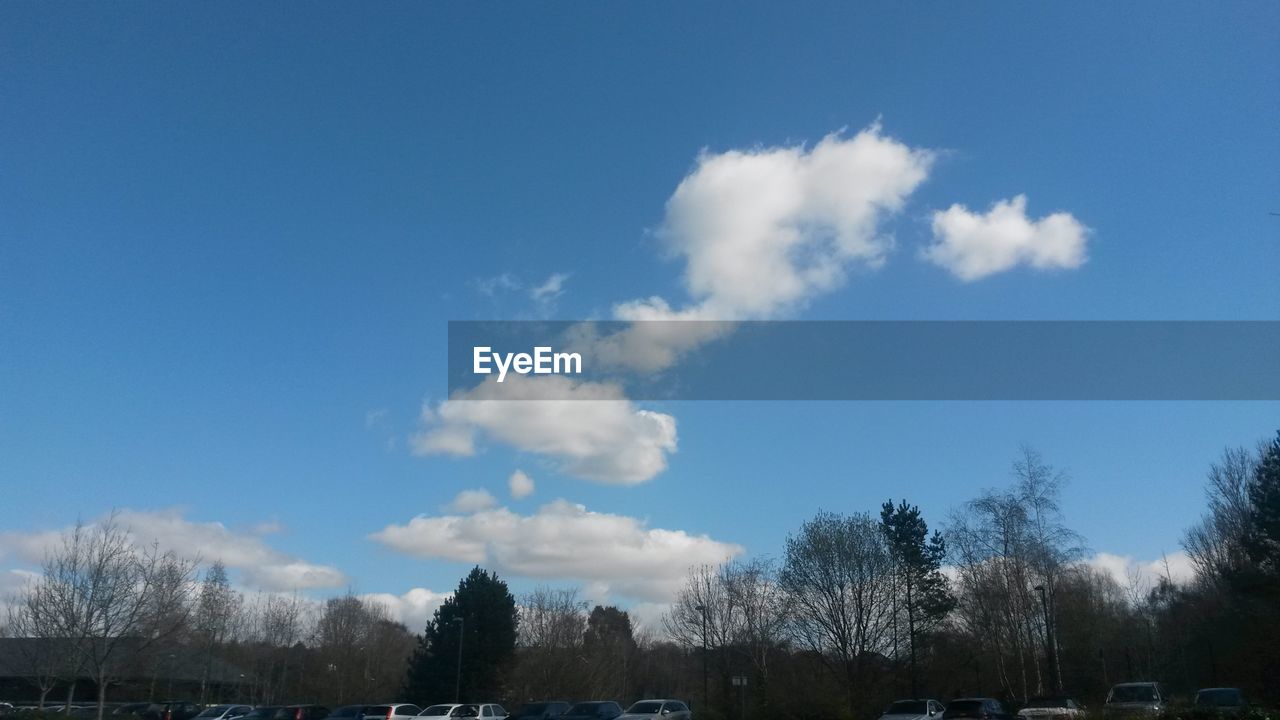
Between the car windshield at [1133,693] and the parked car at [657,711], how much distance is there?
1490 cm

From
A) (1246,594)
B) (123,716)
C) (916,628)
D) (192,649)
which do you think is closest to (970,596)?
(916,628)

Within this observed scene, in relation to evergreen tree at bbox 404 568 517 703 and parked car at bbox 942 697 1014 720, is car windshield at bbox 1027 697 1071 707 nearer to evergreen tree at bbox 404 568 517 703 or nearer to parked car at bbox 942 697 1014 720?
parked car at bbox 942 697 1014 720

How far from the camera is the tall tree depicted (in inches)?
1902

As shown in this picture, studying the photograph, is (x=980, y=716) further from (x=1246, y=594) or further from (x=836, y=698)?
(x=1246, y=594)

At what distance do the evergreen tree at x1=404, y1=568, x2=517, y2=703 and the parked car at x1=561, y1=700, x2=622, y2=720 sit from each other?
21.2 metres

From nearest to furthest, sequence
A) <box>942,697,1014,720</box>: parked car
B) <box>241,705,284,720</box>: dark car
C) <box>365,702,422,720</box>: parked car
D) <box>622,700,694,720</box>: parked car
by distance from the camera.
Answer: <box>942,697,1014,720</box>: parked car, <box>622,700,694,720</box>: parked car, <box>365,702,422,720</box>: parked car, <box>241,705,284,720</box>: dark car

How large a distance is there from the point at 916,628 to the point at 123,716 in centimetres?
3924

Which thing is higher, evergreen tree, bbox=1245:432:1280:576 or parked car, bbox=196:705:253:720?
evergreen tree, bbox=1245:432:1280:576

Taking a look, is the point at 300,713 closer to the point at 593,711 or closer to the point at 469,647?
the point at 593,711

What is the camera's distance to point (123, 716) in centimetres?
4109

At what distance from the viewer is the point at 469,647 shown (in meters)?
56.9

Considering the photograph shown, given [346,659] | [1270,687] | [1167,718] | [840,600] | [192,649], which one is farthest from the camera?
[346,659]

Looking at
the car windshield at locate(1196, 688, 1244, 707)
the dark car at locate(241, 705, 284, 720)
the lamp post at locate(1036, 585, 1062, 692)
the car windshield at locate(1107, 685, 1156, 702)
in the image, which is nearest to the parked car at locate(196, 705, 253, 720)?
the dark car at locate(241, 705, 284, 720)

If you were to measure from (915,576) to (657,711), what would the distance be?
22048mm
